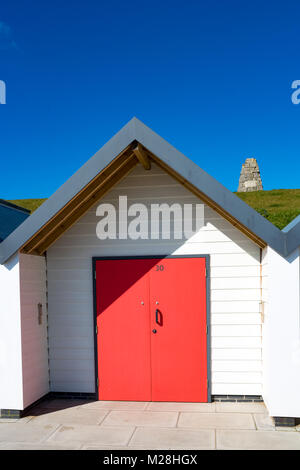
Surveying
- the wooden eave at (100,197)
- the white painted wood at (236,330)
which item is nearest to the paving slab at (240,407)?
the white painted wood at (236,330)

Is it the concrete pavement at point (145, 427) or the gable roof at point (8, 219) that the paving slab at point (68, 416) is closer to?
the concrete pavement at point (145, 427)

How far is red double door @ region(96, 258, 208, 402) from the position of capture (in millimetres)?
5680

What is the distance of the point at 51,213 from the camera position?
477cm

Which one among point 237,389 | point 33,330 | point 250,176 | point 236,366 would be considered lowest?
point 237,389

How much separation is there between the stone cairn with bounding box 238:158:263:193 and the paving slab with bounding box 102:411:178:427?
1370 inches

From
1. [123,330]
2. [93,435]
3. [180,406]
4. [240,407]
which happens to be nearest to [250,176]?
[123,330]

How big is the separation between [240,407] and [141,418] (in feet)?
4.70

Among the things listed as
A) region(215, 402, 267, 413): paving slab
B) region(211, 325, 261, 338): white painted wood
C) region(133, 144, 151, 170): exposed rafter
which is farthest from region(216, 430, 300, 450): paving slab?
region(133, 144, 151, 170): exposed rafter

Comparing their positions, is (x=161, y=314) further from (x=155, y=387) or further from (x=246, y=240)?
(x=246, y=240)

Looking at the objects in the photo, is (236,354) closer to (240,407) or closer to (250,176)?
(240,407)

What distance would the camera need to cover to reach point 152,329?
18.9 ft

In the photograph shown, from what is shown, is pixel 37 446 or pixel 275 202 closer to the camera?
pixel 37 446

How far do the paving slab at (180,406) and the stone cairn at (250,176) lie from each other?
113 ft
